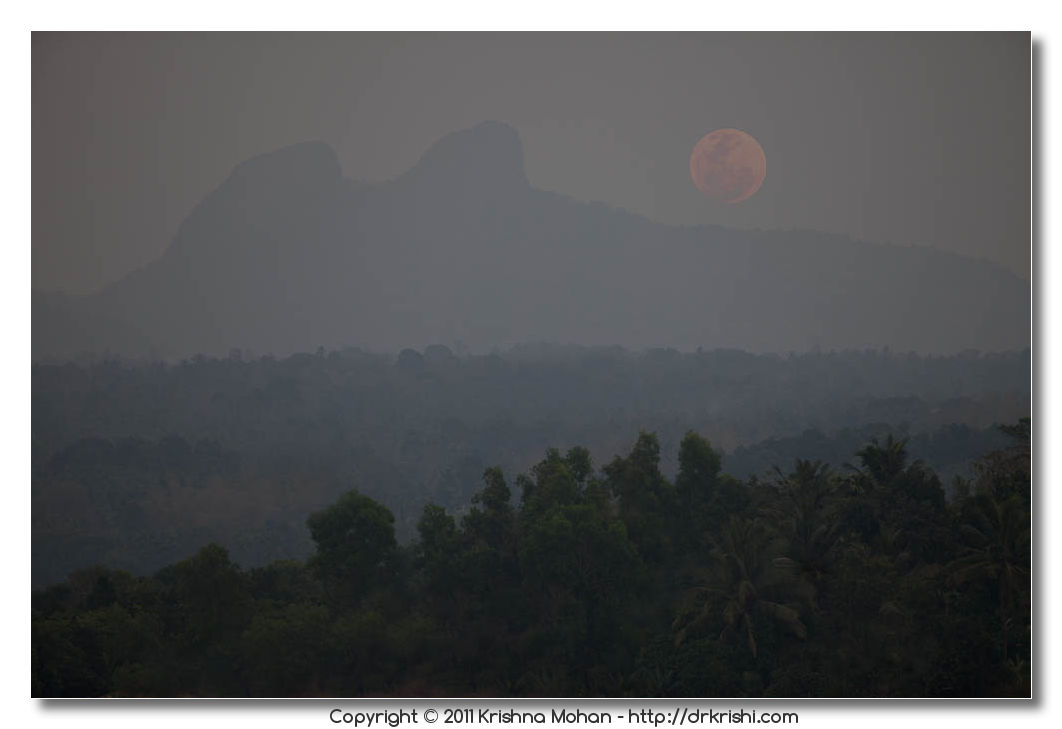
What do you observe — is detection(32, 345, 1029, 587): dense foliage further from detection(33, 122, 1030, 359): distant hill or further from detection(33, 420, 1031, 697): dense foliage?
detection(33, 420, 1031, 697): dense foliage

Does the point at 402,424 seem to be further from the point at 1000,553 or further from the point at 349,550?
the point at 1000,553

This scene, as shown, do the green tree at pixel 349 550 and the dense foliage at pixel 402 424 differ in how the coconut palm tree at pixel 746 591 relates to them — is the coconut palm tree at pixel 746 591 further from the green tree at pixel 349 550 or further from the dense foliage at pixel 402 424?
the dense foliage at pixel 402 424

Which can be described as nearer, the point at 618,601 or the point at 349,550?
the point at 618,601

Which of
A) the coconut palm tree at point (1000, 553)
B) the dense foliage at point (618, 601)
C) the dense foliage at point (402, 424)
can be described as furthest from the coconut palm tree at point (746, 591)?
the dense foliage at point (402, 424)

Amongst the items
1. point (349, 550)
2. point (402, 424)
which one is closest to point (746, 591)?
point (349, 550)

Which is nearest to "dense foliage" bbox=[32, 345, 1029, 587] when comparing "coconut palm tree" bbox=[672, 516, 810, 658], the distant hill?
the distant hill

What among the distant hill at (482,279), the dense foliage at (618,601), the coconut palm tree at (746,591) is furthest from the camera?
the distant hill at (482,279)

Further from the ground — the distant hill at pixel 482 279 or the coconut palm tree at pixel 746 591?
the distant hill at pixel 482 279
